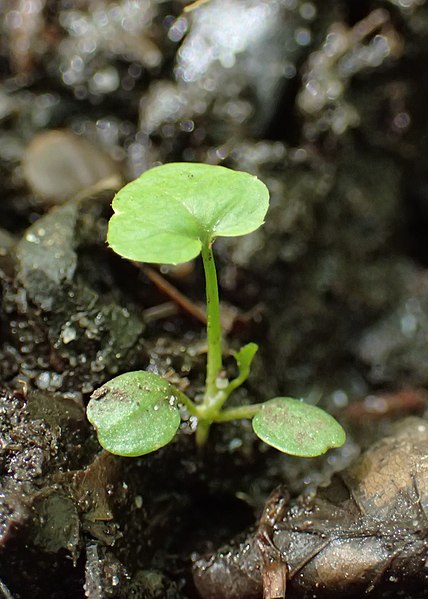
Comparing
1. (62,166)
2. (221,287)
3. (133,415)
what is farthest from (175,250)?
(62,166)

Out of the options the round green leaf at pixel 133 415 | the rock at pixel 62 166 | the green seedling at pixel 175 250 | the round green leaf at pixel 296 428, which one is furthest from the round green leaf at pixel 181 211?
the rock at pixel 62 166

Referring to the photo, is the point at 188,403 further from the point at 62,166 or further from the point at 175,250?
the point at 62,166

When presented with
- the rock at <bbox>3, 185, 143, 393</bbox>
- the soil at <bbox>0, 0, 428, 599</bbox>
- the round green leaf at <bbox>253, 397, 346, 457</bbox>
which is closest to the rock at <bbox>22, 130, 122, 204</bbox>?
the soil at <bbox>0, 0, 428, 599</bbox>

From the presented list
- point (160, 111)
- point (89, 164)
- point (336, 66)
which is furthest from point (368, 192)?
point (89, 164)

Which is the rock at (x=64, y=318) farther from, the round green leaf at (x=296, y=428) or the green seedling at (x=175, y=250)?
the round green leaf at (x=296, y=428)

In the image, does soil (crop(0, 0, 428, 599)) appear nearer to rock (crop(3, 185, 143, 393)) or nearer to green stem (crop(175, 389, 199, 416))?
rock (crop(3, 185, 143, 393))

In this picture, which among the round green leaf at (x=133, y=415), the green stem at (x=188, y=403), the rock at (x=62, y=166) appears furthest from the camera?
the rock at (x=62, y=166)
